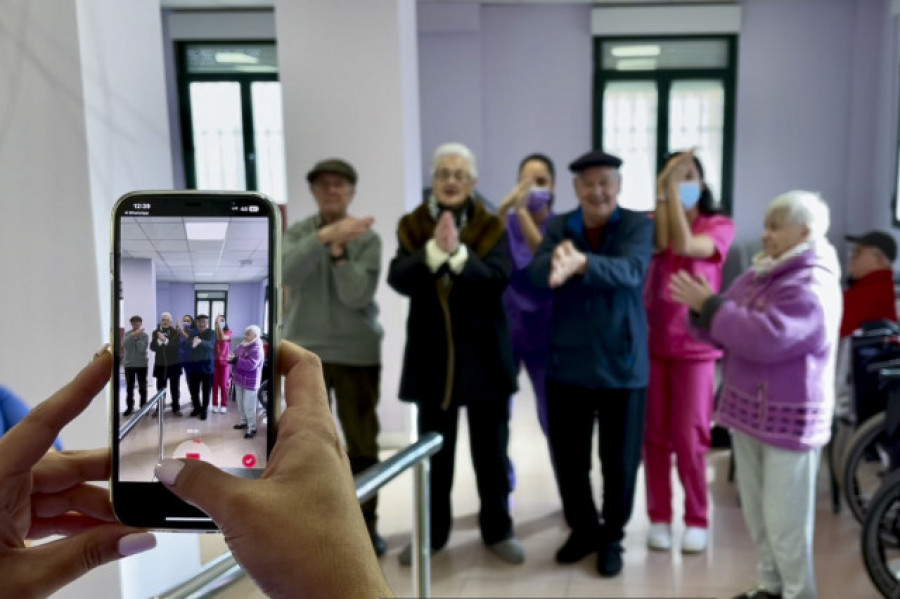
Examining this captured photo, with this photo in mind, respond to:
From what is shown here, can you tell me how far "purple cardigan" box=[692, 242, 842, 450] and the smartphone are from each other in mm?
1103

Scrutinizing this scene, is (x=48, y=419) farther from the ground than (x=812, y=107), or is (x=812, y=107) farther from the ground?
(x=812, y=107)

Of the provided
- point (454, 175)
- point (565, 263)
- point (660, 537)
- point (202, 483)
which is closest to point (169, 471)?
point (202, 483)

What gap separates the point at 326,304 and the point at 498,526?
62 centimetres

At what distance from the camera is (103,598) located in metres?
0.43

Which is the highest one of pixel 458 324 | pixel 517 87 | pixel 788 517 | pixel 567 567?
pixel 517 87

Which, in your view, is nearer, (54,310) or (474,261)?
(54,310)

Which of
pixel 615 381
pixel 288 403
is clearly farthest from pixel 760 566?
pixel 288 403

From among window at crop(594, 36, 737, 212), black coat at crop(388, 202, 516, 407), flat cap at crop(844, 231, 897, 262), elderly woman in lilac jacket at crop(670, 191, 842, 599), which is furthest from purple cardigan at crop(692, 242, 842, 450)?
window at crop(594, 36, 737, 212)

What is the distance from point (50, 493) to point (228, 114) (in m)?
0.33

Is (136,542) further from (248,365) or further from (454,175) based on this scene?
(454,175)

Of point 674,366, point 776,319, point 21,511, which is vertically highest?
point 21,511

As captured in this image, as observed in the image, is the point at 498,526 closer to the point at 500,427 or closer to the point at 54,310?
the point at 500,427

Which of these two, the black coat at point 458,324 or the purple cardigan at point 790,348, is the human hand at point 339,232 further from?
the purple cardigan at point 790,348

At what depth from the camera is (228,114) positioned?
60cm
